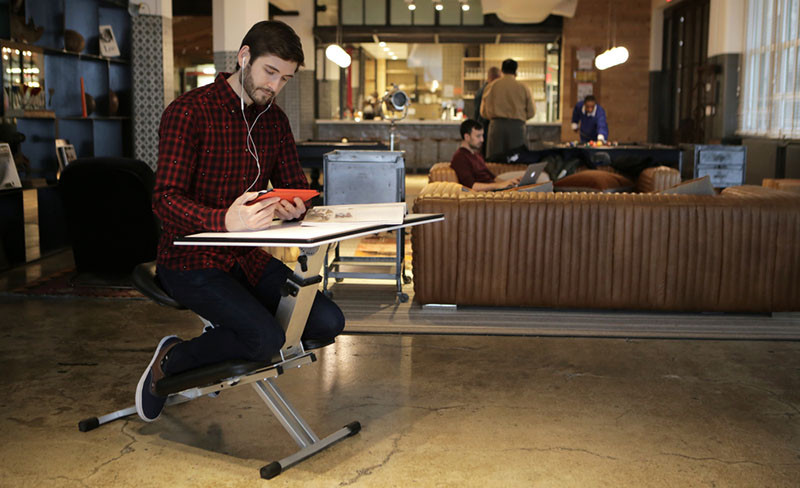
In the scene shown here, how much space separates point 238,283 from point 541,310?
2629 millimetres

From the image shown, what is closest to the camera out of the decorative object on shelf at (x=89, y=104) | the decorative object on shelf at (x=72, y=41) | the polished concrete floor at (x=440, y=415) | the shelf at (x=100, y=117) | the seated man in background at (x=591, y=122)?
the polished concrete floor at (x=440, y=415)

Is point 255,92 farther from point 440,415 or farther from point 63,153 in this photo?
point 63,153

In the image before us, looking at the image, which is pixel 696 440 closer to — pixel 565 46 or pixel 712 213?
pixel 712 213

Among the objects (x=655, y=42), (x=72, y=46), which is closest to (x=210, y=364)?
(x=72, y=46)

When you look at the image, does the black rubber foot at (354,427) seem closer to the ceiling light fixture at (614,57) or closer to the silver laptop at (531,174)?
the silver laptop at (531,174)

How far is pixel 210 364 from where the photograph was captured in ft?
8.45

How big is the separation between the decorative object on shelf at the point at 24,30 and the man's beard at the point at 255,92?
4622 mm

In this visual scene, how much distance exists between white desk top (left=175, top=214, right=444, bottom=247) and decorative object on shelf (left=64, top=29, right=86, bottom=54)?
232 inches

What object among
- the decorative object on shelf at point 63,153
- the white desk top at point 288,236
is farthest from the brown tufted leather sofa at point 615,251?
the decorative object on shelf at point 63,153

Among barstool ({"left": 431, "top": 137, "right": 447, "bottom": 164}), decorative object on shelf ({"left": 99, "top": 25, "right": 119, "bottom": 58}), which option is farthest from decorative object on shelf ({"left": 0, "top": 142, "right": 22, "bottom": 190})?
barstool ({"left": 431, "top": 137, "right": 447, "bottom": 164})

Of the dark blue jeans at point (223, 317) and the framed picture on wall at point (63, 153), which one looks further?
the framed picture on wall at point (63, 153)

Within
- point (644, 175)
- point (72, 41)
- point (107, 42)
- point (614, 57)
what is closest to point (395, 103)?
point (644, 175)

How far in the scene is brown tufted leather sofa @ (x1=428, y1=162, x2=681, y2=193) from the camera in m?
6.95

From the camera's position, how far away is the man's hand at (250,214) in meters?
2.25
